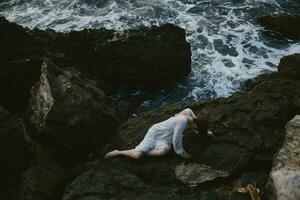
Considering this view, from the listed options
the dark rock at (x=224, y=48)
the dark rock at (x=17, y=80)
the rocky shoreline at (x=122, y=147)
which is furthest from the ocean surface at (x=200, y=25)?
the rocky shoreline at (x=122, y=147)

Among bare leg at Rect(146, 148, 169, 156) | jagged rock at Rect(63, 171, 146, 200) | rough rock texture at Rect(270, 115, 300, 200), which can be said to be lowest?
jagged rock at Rect(63, 171, 146, 200)

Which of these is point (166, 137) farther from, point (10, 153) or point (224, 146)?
point (10, 153)

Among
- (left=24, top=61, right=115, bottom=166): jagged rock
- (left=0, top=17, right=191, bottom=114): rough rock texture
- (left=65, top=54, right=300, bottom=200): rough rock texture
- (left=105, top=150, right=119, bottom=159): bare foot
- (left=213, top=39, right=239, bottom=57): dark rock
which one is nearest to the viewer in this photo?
(left=65, top=54, right=300, bottom=200): rough rock texture

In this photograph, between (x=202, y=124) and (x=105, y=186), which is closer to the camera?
(x=105, y=186)

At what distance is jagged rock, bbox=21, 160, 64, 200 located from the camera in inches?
312

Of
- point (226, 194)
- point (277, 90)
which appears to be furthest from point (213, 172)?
point (277, 90)

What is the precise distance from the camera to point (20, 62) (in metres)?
11.6

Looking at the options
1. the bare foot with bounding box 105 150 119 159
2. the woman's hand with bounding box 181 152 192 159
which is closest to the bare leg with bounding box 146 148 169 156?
the woman's hand with bounding box 181 152 192 159

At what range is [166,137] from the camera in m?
8.21

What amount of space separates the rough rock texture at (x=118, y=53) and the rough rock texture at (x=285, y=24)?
191 inches

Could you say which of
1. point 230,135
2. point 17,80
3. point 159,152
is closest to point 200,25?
point 17,80

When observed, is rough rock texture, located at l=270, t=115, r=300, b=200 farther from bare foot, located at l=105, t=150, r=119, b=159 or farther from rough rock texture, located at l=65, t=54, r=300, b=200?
bare foot, located at l=105, t=150, r=119, b=159

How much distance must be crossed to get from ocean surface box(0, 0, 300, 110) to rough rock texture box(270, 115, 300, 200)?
559cm

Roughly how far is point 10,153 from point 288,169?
4938 millimetres
